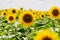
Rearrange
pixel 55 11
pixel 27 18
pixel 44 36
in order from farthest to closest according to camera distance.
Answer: pixel 55 11, pixel 27 18, pixel 44 36

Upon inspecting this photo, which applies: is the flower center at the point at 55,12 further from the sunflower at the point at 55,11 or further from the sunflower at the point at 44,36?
the sunflower at the point at 44,36

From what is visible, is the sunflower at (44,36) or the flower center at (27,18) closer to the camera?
the sunflower at (44,36)

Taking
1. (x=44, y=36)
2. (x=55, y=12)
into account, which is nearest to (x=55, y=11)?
(x=55, y=12)

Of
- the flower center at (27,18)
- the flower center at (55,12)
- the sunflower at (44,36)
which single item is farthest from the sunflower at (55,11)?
the sunflower at (44,36)

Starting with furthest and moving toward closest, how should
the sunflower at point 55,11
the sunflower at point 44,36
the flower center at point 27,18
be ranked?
the sunflower at point 55,11 → the flower center at point 27,18 → the sunflower at point 44,36

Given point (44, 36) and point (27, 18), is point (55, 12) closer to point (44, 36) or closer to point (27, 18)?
point (27, 18)

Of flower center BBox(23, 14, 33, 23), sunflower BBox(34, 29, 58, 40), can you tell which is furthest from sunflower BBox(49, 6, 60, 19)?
sunflower BBox(34, 29, 58, 40)

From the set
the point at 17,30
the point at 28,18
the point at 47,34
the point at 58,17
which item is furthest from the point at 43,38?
the point at 17,30

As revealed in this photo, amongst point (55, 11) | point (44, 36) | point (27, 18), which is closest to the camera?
point (44, 36)

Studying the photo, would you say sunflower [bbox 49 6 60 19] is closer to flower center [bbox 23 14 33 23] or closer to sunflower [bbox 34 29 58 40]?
flower center [bbox 23 14 33 23]

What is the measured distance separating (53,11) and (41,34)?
226cm

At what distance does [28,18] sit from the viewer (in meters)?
3.53

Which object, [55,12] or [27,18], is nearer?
[27,18]

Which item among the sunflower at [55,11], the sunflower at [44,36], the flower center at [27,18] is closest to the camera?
the sunflower at [44,36]
